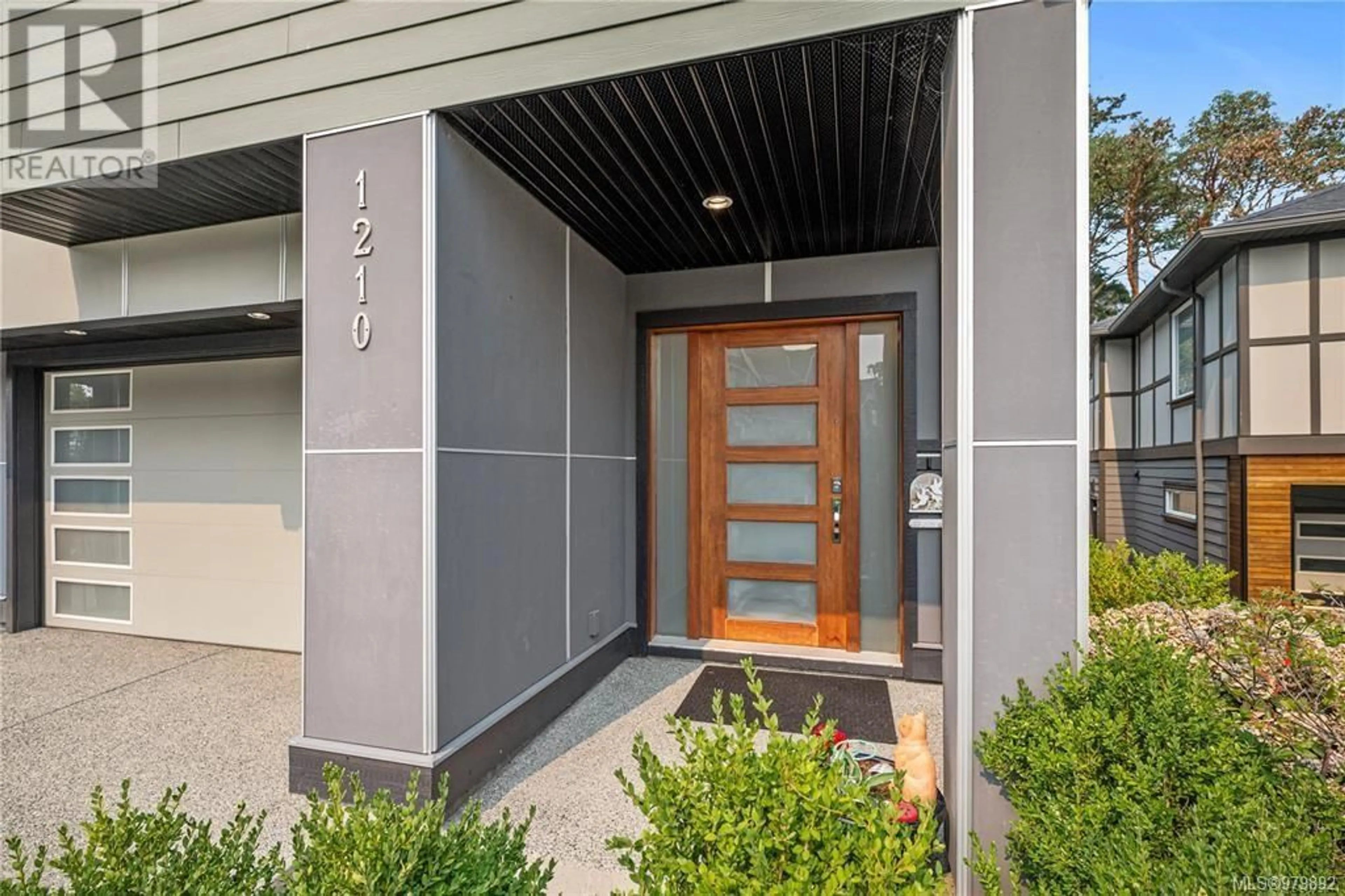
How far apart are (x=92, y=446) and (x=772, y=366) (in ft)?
18.2

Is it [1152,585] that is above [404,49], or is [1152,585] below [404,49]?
below

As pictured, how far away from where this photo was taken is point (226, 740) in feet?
10.2

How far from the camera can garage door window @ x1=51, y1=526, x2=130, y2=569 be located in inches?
195

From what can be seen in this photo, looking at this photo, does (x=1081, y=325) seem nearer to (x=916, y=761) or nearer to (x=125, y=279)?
(x=916, y=761)

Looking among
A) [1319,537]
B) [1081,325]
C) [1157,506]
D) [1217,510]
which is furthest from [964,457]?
[1157,506]

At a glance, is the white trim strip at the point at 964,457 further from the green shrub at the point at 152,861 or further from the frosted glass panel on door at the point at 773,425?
the frosted glass panel on door at the point at 773,425

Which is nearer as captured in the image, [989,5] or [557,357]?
[989,5]

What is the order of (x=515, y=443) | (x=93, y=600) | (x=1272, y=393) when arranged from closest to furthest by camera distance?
1. (x=515, y=443)
2. (x=93, y=600)
3. (x=1272, y=393)

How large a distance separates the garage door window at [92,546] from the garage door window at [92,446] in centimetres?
54

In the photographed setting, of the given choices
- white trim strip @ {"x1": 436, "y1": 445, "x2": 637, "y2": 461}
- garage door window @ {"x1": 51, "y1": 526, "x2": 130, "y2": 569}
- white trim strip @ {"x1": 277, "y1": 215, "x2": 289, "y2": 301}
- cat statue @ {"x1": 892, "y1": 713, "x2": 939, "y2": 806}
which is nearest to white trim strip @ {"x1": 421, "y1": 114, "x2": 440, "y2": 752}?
white trim strip @ {"x1": 436, "y1": 445, "x2": 637, "y2": 461}

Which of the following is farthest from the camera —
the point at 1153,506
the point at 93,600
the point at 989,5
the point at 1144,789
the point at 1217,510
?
the point at 1153,506

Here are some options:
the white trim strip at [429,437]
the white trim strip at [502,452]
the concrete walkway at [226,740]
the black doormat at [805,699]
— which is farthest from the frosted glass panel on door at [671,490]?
the white trim strip at [429,437]

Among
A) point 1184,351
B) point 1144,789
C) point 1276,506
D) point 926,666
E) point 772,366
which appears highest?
point 1184,351

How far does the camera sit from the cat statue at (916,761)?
1992 millimetres
